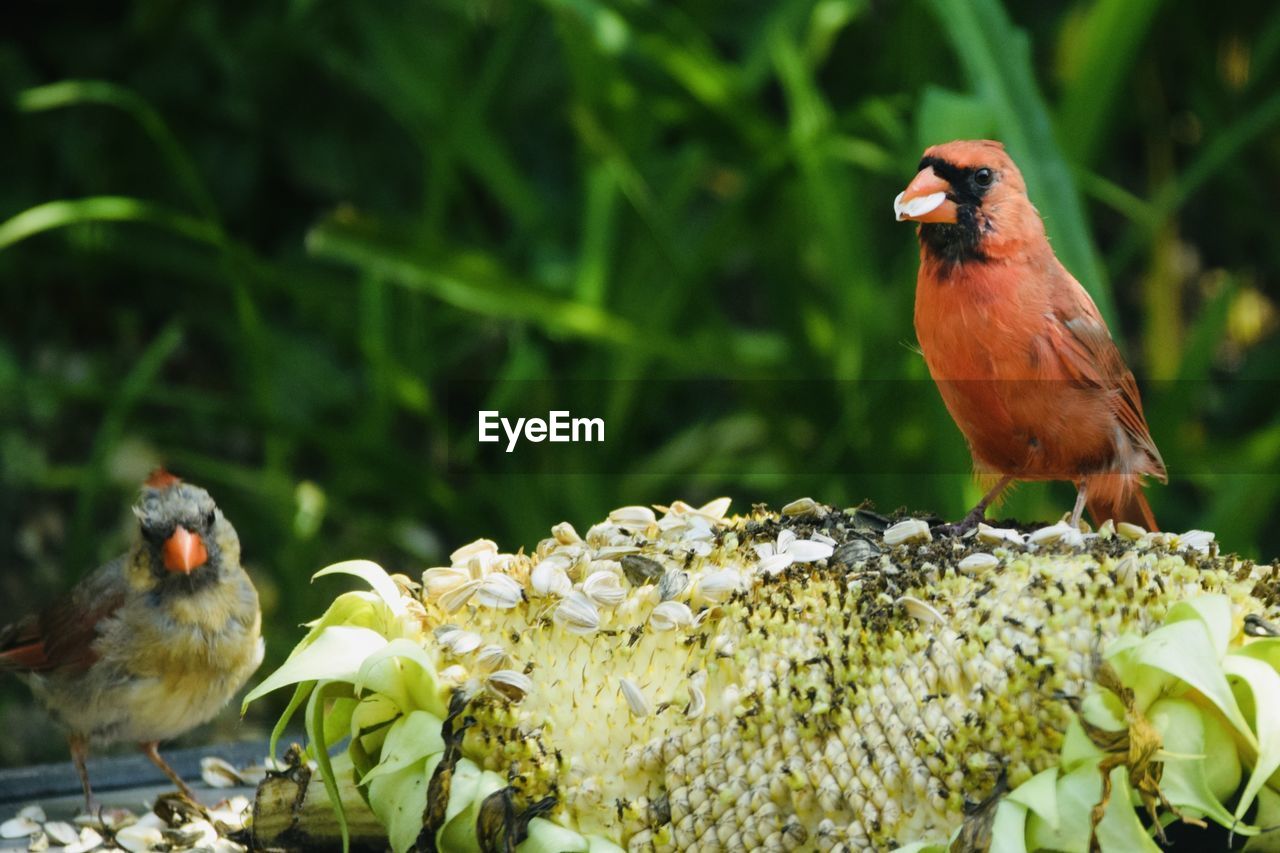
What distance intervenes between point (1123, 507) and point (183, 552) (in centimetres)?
69

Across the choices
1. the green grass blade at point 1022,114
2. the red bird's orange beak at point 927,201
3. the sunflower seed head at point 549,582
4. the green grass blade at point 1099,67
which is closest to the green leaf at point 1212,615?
the red bird's orange beak at point 927,201

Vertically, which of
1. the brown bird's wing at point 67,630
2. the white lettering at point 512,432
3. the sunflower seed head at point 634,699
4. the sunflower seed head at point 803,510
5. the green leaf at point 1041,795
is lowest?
the brown bird's wing at point 67,630

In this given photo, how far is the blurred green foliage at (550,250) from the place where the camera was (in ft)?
5.82

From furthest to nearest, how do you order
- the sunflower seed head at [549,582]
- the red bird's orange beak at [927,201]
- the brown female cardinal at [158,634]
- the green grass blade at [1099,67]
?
the green grass blade at [1099,67] < the brown female cardinal at [158,634] < the sunflower seed head at [549,582] < the red bird's orange beak at [927,201]

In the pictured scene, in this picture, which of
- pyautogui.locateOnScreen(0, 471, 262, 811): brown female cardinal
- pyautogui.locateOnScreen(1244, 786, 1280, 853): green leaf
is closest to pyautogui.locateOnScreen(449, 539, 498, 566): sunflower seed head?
pyautogui.locateOnScreen(0, 471, 262, 811): brown female cardinal

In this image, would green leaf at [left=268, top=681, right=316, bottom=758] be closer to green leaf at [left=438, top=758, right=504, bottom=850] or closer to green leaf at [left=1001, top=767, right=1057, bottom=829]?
green leaf at [left=438, top=758, right=504, bottom=850]

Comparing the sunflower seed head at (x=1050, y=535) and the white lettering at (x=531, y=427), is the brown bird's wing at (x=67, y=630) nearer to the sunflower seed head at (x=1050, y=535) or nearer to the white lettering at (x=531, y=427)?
the white lettering at (x=531, y=427)

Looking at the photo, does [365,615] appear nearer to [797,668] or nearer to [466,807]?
[466,807]

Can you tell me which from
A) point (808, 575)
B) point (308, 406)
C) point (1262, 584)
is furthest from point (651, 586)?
point (308, 406)

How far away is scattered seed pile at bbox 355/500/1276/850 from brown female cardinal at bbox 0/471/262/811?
0.40 m

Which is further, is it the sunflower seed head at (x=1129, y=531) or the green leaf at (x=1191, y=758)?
the sunflower seed head at (x=1129, y=531)

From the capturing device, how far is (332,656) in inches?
30.8

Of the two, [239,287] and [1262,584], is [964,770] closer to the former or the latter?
[1262,584]

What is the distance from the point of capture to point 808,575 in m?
0.80
